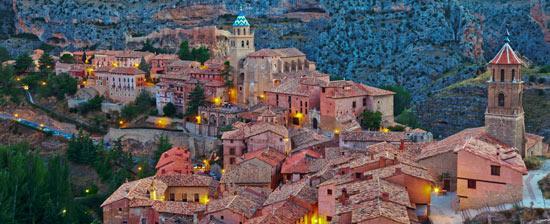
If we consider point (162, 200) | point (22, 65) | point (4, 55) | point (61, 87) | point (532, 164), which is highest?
point (4, 55)

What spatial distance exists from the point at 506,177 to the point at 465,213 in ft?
6.21

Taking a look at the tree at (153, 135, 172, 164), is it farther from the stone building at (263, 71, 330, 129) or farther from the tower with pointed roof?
the tower with pointed roof

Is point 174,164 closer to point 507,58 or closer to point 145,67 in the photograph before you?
point 507,58

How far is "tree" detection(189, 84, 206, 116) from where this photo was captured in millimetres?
57031

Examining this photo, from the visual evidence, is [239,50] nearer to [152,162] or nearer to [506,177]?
[152,162]

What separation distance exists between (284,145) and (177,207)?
34.2ft

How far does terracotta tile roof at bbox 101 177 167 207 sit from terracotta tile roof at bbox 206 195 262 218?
461 centimetres

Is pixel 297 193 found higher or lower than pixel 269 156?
lower

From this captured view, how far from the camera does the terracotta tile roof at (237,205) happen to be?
108ft

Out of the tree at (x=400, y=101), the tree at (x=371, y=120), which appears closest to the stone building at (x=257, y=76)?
the tree at (x=371, y=120)

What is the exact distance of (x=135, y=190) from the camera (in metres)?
37.8

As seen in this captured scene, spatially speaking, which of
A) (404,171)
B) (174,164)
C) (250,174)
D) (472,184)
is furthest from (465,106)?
(472,184)

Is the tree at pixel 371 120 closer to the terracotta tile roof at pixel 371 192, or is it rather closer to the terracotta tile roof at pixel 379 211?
the terracotta tile roof at pixel 371 192

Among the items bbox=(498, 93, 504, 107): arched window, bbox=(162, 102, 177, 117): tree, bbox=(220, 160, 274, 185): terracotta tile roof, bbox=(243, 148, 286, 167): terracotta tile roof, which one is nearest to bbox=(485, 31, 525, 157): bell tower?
bbox=(498, 93, 504, 107): arched window
